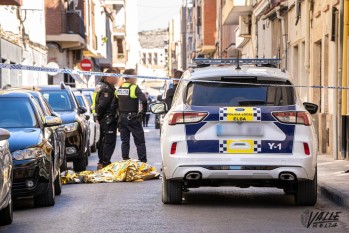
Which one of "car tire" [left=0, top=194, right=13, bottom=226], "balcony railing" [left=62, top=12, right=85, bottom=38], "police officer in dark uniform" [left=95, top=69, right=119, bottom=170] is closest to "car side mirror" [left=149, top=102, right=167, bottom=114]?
"car tire" [left=0, top=194, right=13, bottom=226]

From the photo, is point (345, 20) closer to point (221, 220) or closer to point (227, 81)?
point (227, 81)

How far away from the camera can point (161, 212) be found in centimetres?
1149

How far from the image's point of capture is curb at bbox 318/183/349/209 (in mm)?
12195

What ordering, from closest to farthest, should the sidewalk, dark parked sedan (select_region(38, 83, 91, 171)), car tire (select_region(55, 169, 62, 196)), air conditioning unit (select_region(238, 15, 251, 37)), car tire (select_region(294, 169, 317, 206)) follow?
car tire (select_region(294, 169, 317, 206)) → the sidewalk → car tire (select_region(55, 169, 62, 196)) → dark parked sedan (select_region(38, 83, 91, 171)) → air conditioning unit (select_region(238, 15, 251, 37))

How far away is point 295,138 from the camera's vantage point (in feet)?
38.3

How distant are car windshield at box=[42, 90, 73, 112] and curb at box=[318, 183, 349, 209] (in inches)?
307

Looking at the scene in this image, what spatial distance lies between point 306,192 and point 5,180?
3.78m

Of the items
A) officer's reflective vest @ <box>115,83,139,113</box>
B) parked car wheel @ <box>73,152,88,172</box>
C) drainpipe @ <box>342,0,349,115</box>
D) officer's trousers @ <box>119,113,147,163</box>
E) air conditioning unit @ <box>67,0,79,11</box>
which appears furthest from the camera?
air conditioning unit @ <box>67,0,79,11</box>

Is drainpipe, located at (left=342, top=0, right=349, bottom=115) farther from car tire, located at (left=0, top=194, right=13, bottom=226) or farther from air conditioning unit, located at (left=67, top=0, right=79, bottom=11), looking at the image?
air conditioning unit, located at (left=67, top=0, right=79, bottom=11)

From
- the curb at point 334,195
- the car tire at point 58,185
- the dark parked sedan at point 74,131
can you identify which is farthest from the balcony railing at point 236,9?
the car tire at point 58,185

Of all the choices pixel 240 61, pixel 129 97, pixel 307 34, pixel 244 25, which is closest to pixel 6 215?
pixel 240 61

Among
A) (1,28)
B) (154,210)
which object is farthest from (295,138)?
(1,28)

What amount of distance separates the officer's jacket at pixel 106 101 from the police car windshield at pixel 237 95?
6.35m

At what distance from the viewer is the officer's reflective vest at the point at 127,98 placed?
17.9m
